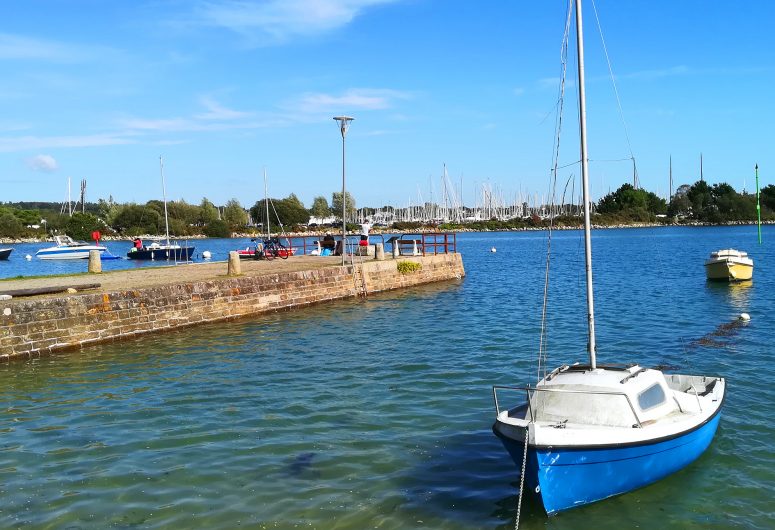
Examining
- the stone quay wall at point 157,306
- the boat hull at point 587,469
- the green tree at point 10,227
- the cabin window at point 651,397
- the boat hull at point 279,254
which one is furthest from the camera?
the green tree at point 10,227

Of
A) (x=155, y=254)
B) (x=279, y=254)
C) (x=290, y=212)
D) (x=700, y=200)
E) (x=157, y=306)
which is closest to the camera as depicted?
(x=157, y=306)

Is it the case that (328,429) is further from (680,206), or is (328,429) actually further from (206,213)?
(680,206)

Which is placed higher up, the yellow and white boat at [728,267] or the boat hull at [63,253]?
the boat hull at [63,253]

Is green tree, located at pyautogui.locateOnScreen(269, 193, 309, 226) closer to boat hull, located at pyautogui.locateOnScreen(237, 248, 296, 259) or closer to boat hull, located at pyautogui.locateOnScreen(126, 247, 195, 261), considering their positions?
boat hull, located at pyautogui.locateOnScreen(126, 247, 195, 261)

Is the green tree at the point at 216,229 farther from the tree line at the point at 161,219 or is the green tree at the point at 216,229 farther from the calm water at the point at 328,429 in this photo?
the calm water at the point at 328,429

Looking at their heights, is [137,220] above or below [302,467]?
above

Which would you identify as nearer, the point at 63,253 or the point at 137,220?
the point at 63,253

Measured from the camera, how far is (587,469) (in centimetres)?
815

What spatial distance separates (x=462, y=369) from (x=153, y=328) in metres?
10.8

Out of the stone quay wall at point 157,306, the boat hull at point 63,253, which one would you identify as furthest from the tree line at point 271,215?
the stone quay wall at point 157,306

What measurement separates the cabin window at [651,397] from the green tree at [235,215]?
6329 inches

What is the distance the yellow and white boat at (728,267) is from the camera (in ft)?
116

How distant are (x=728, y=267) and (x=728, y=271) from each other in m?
0.21

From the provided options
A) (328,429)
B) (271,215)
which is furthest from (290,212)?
(328,429)
